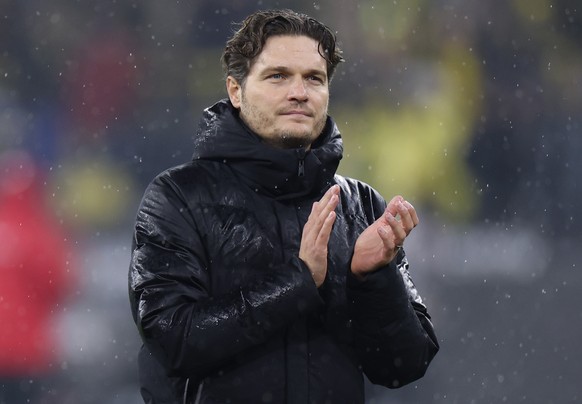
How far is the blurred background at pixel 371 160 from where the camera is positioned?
227 inches

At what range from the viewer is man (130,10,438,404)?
1.94 m

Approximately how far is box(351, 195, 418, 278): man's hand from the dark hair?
41cm

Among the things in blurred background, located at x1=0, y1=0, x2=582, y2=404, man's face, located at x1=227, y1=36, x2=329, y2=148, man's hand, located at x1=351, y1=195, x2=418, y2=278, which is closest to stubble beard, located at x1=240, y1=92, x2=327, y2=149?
man's face, located at x1=227, y1=36, x2=329, y2=148

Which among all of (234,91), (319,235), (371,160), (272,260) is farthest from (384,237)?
(371,160)

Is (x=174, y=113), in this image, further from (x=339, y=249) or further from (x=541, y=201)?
(x=339, y=249)

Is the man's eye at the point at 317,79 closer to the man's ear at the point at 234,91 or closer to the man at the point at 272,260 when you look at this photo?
the man at the point at 272,260

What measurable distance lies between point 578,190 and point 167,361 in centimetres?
547

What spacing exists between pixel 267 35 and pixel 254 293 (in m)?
0.56

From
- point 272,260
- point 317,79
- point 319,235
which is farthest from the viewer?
point 317,79

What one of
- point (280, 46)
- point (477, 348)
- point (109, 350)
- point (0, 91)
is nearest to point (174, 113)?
point (0, 91)

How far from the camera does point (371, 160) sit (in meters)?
6.64

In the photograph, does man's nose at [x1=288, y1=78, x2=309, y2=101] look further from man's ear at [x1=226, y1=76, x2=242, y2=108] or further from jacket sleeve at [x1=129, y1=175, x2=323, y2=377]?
jacket sleeve at [x1=129, y1=175, x2=323, y2=377]

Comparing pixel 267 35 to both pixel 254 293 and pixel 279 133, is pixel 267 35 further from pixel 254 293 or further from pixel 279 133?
pixel 254 293

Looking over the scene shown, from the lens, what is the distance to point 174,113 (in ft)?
20.9
